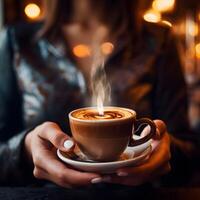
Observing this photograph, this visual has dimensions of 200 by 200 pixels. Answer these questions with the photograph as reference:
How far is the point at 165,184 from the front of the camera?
0.52 m

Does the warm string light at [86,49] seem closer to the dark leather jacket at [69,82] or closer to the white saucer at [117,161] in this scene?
the dark leather jacket at [69,82]

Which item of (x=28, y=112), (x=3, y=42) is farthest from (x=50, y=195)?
(x=3, y=42)

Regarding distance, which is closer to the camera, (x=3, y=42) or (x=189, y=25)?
(x=3, y=42)

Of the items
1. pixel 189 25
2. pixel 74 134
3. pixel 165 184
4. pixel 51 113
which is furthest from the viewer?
pixel 189 25

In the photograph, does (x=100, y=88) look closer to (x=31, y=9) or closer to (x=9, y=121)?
(x=9, y=121)

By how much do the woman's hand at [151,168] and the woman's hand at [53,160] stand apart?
1.0 inches

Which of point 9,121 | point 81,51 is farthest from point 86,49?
point 9,121

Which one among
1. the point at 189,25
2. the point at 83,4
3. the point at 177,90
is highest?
the point at 83,4

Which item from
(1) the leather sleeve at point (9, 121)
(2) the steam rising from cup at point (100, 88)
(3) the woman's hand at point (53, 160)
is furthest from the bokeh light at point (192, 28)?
(3) the woman's hand at point (53, 160)

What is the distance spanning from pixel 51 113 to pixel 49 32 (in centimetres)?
16

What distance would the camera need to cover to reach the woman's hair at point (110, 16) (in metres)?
0.72

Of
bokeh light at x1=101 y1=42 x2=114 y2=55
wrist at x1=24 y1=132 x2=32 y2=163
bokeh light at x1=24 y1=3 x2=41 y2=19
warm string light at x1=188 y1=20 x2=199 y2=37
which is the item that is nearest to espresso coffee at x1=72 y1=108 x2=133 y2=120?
wrist at x1=24 y1=132 x2=32 y2=163

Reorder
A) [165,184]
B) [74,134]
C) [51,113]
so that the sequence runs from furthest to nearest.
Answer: [51,113] < [165,184] < [74,134]

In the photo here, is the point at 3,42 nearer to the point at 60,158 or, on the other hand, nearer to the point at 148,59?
the point at 148,59
